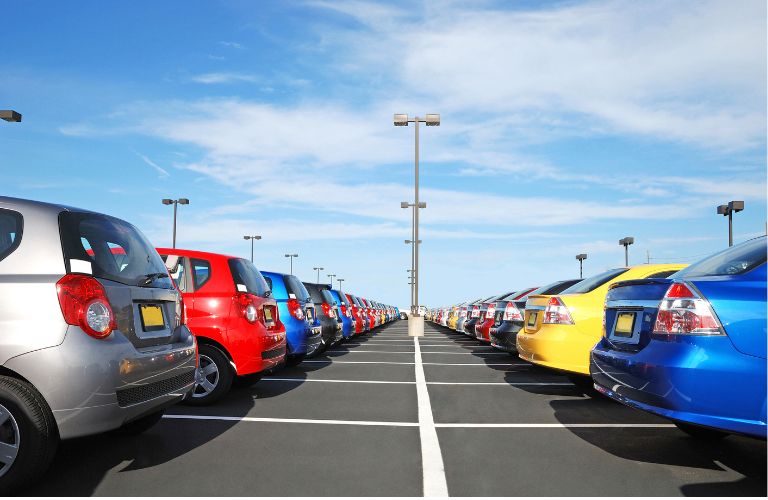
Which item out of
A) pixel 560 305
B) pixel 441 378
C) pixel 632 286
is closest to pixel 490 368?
pixel 441 378

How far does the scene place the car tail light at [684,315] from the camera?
160 inches

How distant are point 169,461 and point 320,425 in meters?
1.65

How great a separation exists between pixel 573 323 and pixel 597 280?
3.03ft

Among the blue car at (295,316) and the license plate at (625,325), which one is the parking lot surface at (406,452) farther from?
the blue car at (295,316)

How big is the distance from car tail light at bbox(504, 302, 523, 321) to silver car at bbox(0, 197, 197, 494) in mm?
6816

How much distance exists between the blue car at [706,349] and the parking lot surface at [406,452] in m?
0.49

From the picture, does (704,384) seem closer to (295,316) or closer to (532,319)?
(532,319)

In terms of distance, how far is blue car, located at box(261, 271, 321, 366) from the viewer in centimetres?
915

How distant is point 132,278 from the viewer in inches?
177

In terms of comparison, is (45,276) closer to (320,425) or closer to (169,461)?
(169,461)

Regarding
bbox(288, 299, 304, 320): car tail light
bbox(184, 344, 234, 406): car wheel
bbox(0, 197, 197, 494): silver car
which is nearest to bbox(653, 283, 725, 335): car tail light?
bbox(0, 197, 197, 494): silver car

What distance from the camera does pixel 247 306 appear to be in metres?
7.17

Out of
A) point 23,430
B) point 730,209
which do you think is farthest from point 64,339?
point 730,209

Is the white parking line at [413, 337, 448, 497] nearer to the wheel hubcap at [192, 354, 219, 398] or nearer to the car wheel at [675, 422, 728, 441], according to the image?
the car wheel at [675, 422, 728, 441]
